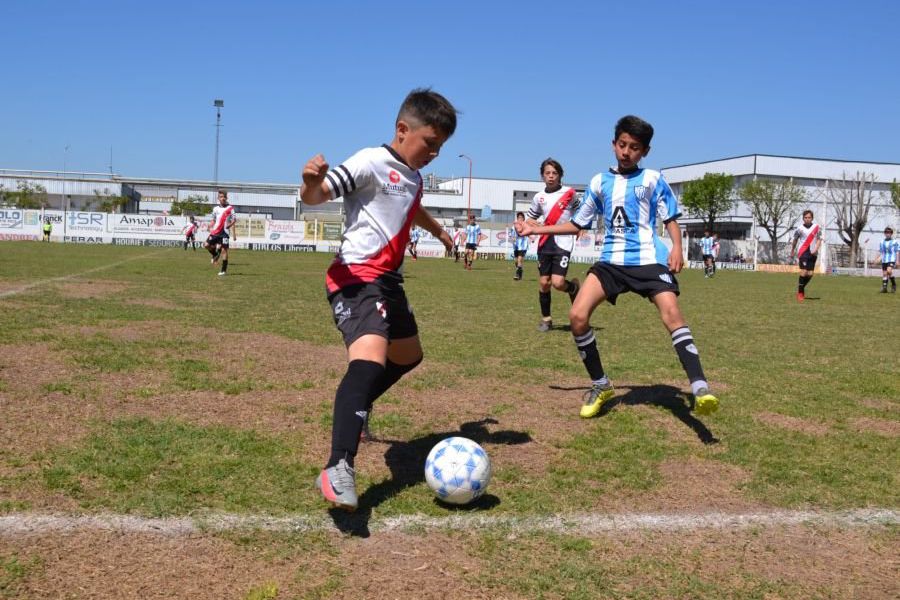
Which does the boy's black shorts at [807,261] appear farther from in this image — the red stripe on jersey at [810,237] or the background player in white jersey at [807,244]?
the red stripe on jersey at [810,237]

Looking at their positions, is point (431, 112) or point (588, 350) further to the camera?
point (588, 350)

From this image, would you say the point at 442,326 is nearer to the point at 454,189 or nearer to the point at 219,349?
the point at 219,349

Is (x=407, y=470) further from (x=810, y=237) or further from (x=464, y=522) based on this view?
(x=810, y=237)

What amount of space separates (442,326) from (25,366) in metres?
5.76

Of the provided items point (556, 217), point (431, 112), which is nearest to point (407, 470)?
point (431, 112)

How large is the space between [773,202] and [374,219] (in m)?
76.9

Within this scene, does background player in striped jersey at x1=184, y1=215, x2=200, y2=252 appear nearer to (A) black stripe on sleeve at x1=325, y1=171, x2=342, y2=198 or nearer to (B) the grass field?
(B) the grass field

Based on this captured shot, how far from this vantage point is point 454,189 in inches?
4092

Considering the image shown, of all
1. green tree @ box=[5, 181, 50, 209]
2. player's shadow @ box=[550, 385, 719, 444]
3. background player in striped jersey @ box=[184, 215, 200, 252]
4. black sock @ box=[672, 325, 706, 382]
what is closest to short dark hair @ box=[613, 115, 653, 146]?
black sock @ box=[672, 325, 706, 382]

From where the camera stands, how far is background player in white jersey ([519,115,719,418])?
5.77m

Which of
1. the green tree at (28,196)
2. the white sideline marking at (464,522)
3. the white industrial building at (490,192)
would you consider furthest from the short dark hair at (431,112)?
the green tree at (28,196)

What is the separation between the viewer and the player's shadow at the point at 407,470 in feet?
11.6

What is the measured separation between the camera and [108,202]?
8438 centimetres

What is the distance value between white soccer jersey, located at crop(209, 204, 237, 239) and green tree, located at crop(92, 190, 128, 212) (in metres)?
68.0
